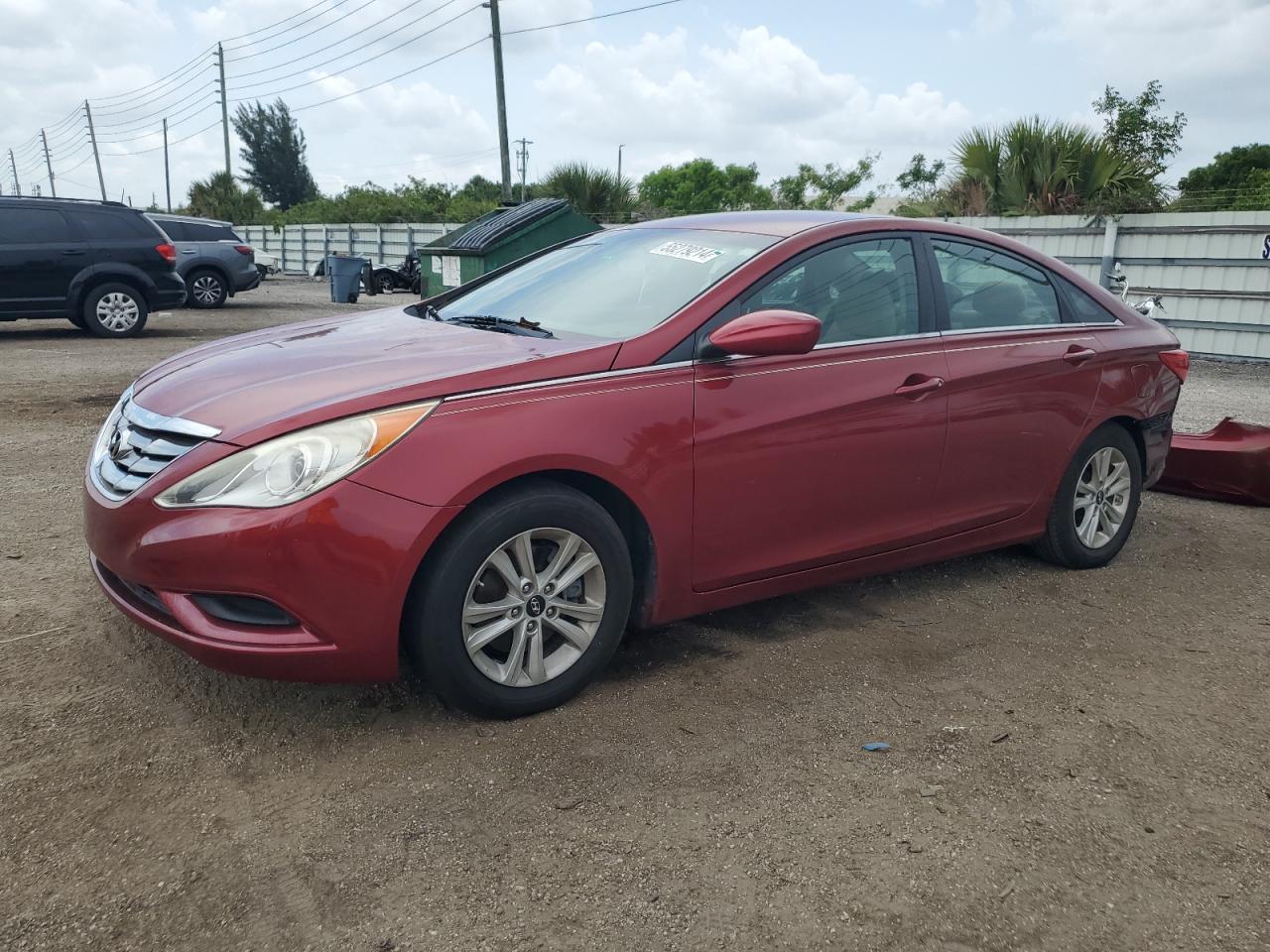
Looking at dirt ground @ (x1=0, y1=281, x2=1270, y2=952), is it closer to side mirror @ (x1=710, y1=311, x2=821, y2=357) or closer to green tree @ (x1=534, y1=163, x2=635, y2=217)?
side mirror @ (x1=710, y1=311, x2=821, y2=357)

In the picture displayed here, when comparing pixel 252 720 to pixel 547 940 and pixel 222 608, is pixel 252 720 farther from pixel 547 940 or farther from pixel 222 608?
pixel 547 940

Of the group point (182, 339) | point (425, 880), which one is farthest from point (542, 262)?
point (182, 339)

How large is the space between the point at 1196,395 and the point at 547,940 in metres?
9.91

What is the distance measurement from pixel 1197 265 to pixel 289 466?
12809 millimetres

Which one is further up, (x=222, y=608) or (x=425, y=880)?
(x=222, y=608)

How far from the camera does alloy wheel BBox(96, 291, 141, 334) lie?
13.3m

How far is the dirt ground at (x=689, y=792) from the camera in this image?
230 cm

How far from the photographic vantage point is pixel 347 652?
2.85 meters

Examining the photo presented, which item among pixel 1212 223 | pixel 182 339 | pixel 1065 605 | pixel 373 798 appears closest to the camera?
pixel 373 798

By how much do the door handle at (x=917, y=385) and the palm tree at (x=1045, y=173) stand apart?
11.2 metres

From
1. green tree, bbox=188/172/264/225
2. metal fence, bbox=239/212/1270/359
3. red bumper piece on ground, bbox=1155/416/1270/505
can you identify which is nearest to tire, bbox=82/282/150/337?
metal fence, bbox=239/212/1270/359

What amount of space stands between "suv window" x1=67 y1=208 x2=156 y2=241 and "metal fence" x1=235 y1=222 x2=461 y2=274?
15.0 meters

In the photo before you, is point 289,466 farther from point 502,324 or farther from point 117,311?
point 117,311

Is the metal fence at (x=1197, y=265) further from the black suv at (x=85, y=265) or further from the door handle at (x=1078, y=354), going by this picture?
the black suv at (x=85, y=265)
